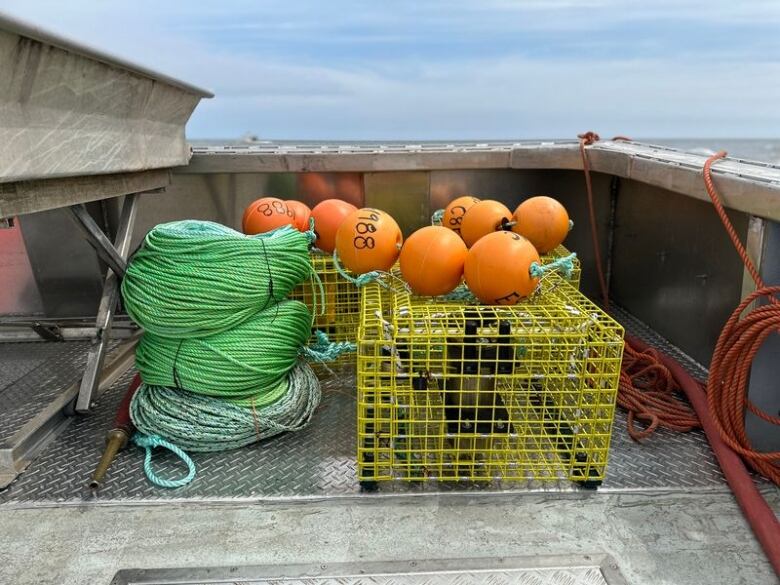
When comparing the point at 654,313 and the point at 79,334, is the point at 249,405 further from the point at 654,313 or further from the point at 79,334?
the point at 654,313

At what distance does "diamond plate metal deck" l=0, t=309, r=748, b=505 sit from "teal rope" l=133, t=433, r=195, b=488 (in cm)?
3

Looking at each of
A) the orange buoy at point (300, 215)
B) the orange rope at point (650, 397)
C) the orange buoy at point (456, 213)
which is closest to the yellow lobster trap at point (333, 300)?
the orange buoy at point (300, 215)

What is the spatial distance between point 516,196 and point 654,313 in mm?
1344

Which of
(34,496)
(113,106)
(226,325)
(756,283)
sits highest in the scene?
(113,106)

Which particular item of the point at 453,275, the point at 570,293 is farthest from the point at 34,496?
the point at 570,293

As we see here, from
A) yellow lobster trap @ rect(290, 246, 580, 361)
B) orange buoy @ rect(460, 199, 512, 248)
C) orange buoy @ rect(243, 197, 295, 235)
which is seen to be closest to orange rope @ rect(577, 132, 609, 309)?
yellow lobster trap @ rect(290, 246, 580, 361)

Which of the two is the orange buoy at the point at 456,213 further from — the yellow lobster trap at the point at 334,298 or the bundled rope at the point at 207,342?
the bundled rope at the point at 207,342

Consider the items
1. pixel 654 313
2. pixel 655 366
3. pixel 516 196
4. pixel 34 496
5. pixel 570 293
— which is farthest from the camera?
pixel 516 196

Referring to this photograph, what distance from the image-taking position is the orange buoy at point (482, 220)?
2.78 meters

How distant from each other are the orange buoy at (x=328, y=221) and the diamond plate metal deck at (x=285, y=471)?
1059 mm

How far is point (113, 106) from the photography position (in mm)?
2605

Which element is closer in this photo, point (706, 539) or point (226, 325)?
point (706, 539)

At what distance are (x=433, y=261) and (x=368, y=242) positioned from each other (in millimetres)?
398

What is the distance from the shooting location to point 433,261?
233 centimetres
